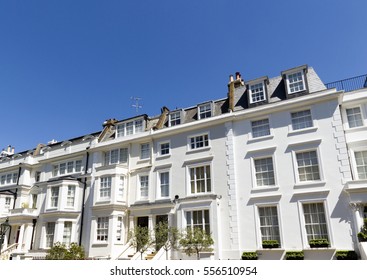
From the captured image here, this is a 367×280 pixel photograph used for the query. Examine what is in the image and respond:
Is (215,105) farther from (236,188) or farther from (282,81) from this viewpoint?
(236,188)

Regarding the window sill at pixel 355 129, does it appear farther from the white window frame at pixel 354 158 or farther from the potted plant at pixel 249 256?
the potted plant at pixel 249 256

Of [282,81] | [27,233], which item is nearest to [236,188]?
[282,81]

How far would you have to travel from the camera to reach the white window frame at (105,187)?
26362mm

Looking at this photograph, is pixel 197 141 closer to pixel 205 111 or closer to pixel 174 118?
pixel 205 111

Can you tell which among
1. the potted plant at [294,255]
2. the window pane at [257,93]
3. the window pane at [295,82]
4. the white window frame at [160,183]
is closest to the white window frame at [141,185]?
the white window frame at [160,183]

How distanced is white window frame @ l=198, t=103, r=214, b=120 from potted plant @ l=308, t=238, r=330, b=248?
1220 cm

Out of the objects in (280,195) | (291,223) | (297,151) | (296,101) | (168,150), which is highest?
(296,101)

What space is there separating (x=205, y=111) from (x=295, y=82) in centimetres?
754

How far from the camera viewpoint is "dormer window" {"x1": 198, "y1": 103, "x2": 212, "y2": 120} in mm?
25194

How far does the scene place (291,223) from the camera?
18938 mm

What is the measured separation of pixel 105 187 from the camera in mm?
26781


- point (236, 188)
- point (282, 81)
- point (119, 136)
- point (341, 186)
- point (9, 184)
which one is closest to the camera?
point (341, 186)

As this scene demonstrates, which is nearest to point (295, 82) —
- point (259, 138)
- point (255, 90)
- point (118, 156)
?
point (255, 90)

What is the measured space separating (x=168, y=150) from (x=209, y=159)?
4.34 metres
